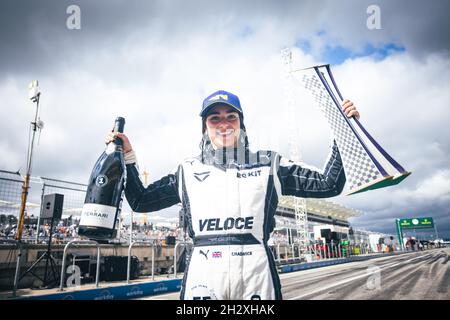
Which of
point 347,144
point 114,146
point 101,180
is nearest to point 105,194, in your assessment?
point 101,180

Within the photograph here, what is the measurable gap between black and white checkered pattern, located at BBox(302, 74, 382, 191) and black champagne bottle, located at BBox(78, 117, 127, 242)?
161 cm

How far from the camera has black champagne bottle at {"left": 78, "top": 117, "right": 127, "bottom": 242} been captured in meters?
2.07

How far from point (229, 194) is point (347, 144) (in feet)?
3.16

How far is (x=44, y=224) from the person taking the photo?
28.9ft

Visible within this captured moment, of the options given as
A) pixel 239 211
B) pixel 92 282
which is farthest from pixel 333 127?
pixel 92 282

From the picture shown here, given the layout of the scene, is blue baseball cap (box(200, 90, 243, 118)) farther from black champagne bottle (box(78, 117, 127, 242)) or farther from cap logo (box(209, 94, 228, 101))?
black champagne bottle (box(78, 117, 127, 242))

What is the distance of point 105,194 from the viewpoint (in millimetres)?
2150

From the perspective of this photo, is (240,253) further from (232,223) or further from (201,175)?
(201,175)

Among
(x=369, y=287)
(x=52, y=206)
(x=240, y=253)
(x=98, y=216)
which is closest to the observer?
(x=240, y=253)

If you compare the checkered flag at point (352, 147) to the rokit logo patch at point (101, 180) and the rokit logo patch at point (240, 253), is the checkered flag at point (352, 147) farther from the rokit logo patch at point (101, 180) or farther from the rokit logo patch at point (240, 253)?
the rokit logo patch at point (101, 180)

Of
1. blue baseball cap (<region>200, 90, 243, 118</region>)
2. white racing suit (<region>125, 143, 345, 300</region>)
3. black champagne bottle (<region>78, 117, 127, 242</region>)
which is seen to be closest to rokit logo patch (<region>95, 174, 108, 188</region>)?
black champagne bottle (<region>78, 117, 127, 242</region>)

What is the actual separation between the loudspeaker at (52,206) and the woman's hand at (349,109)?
24.3 feet
